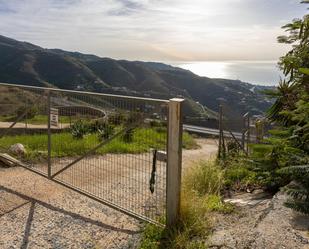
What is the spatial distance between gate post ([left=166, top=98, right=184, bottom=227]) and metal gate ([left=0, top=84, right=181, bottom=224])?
133 mm

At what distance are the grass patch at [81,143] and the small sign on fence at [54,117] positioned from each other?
1.37 feet

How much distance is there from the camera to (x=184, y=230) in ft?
14.4

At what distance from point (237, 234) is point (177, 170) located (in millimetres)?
1000

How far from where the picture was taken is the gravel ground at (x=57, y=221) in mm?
4704

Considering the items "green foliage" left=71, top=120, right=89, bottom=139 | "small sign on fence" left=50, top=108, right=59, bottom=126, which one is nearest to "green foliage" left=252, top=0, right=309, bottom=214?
"green foliage" left=71, top=120, right=89, bottom=139

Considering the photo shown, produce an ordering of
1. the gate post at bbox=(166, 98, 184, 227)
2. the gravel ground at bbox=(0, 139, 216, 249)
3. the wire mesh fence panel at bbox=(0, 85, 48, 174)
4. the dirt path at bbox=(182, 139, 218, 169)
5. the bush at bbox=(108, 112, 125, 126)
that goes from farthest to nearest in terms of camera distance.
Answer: the dirt path at bbox=(182, 139, 218, 169), the wire mesh fence panel at bbox=(0, 85, 48, 174), the bush at bbox=(108, 112, 125, 126), the gravel ground at bbox=(0, 139, 216, 249), the gate post at bbox=(166, 98, 184, 227)

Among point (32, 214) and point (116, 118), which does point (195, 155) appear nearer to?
point (116, 118)

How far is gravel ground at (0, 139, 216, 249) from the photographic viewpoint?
4.70 m

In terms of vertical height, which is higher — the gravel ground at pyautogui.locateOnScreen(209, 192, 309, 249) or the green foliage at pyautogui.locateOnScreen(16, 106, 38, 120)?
the green foliage at pyautogui.locateOnScreen(16, 106, 38, 120)

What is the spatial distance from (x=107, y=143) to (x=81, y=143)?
5.42 ft

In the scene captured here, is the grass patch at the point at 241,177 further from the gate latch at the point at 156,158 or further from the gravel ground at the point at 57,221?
the gravel ground at the point at 57,221

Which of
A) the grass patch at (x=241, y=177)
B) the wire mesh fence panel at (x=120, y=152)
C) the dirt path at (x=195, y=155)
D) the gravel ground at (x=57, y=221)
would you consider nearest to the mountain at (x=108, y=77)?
the dirt path at (x=195, y=155)

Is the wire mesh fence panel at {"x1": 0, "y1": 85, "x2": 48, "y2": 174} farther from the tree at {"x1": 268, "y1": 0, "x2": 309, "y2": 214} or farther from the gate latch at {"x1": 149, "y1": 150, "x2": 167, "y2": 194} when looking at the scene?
the tree at {"x1": 268, "y1": 0, "x2": 309, "y2": 214}

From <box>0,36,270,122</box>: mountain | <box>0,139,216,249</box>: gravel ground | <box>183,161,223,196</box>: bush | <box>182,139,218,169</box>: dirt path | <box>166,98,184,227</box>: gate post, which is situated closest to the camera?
<box>166,98,184,227</box>: gate post
